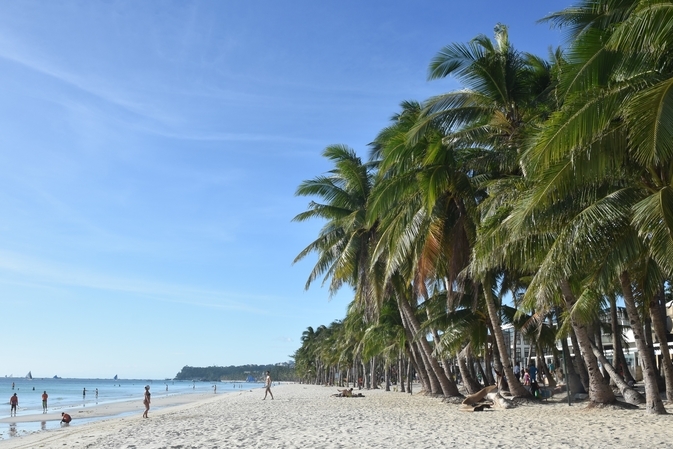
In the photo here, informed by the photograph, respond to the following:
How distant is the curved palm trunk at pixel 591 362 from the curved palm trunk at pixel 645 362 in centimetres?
156

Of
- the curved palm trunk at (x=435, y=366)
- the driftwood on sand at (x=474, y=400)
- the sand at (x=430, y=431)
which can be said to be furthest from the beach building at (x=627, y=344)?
the sand at (x=430, y=431)

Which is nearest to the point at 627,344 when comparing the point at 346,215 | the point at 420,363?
the point at 420,363

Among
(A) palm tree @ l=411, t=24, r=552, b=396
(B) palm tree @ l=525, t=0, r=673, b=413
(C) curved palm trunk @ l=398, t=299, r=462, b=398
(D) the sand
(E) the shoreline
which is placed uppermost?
(A) palm tree @ l=411, t=24, r=552, b=396

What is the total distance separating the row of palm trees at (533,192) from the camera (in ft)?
27.5

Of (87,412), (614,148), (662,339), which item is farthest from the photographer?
(87,412)

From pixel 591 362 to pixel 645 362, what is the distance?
1643mm

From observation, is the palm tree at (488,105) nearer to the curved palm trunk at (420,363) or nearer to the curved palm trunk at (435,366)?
the curved palm trunk at (435,366)

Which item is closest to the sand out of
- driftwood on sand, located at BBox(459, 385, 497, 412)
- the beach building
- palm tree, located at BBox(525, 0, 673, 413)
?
driftwood on sand, located at BBox(459, 385, 497, 412)

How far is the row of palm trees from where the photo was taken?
8375 millimetres

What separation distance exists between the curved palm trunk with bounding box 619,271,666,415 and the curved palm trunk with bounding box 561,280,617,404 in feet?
5.13

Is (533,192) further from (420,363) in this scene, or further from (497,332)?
(420,363)

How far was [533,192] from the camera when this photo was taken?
9812mm

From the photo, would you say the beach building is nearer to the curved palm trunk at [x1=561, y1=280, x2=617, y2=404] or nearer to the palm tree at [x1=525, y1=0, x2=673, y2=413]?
the curved palm trunk at [x1=561, y1=280, x2=617, y2=404]

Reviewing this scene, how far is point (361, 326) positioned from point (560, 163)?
111 feet
